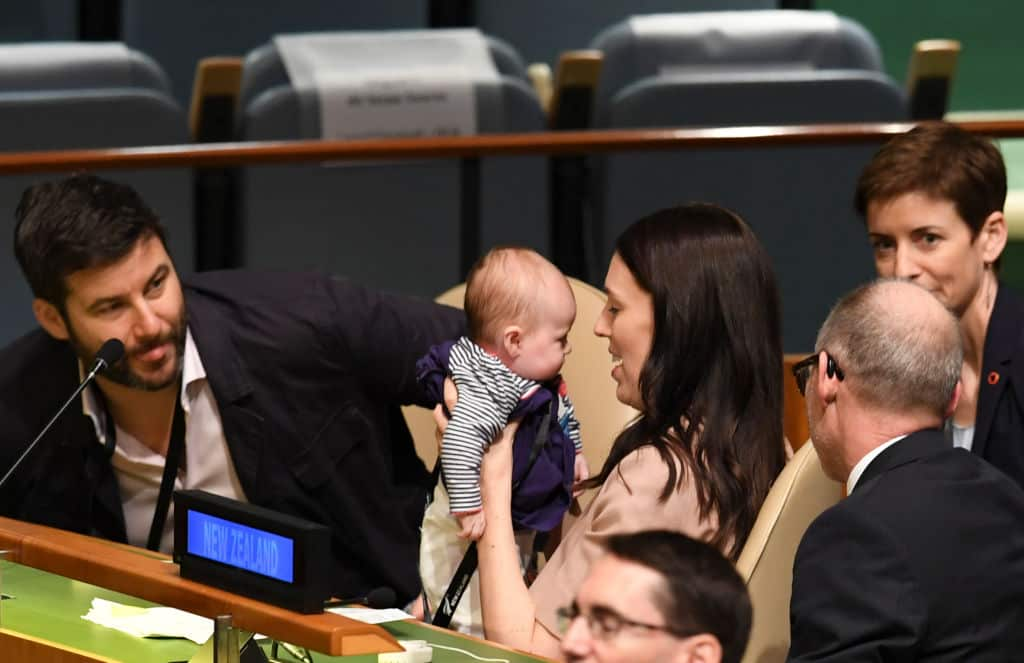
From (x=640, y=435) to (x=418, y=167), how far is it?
1576mm

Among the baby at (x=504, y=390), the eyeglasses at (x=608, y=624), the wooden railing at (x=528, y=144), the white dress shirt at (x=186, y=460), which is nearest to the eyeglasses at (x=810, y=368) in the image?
the baby at (x=504, y=390)

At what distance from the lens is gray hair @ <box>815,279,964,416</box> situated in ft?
6.31

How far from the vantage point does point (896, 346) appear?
193 cm

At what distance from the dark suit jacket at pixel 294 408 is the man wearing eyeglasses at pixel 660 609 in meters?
1.33

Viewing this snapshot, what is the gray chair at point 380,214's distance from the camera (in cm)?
358

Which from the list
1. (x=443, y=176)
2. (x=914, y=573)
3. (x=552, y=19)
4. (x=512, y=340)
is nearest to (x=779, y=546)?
(x=914, y=573)

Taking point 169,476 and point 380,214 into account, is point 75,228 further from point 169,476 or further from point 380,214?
point 380,214

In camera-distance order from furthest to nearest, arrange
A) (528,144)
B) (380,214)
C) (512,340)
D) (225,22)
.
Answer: (225,22) < (380,214) < (528,144) < (512,340)

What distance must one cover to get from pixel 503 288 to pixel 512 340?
8 cm

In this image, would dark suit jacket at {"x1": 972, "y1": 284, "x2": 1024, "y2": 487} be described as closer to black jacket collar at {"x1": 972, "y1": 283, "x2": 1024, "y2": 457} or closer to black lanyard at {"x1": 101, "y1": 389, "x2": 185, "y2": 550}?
black jacket collar at {"x1": 972, "y1": 283, "x2": 1024, "y2": 457}

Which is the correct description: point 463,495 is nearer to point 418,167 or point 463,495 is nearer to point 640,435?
point 640,435

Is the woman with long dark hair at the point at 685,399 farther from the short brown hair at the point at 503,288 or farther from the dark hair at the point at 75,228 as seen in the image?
the dark hair at the point at 75,228

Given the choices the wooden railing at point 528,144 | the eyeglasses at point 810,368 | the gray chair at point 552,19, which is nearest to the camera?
the eyeglasses at point 810,368

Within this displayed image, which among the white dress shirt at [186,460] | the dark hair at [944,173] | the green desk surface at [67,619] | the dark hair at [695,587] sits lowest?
the white dress shirt at [186,460]
